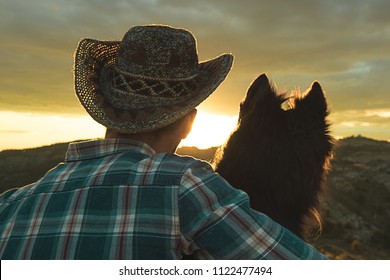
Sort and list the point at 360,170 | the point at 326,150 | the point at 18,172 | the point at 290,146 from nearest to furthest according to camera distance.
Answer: the point at 290,146
the point at 326,150
the point at 360,170
the point at 18,172

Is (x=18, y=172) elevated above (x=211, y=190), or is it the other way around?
(x=211, y=190)

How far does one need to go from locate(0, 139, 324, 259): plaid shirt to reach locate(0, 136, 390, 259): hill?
7.39 ft

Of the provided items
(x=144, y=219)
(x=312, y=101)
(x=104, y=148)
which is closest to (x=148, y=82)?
(x=104, y=148)

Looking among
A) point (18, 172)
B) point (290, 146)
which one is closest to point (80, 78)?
point (290, 146)

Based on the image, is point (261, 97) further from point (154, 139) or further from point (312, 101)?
point (154, 139)

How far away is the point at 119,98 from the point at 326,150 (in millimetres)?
2018

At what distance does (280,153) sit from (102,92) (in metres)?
1.48

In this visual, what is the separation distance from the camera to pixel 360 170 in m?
43.6

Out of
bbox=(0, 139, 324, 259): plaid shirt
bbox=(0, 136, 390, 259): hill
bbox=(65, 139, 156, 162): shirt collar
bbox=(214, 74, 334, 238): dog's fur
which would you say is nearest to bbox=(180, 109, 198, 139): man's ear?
bbox=(65, 139, 156, 162): shirt collar

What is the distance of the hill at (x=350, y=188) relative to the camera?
78.1 ft

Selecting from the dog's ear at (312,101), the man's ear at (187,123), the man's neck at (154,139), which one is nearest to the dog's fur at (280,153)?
the dog's ear at (312,101)

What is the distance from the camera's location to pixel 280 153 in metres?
3.60

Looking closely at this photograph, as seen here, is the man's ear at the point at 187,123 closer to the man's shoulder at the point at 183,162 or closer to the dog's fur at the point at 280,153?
the man's shoulder at the point at 183,162

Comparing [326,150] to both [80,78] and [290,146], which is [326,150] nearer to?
[290,146]
